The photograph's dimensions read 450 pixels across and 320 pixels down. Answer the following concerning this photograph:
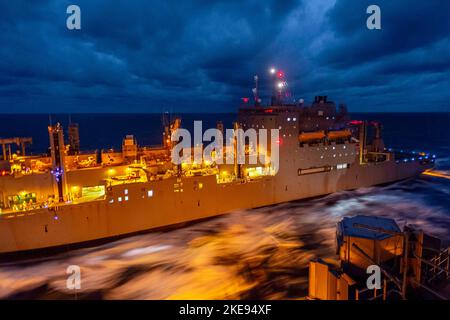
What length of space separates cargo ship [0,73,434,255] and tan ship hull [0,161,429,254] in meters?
0.05

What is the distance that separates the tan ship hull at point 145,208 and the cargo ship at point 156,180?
0.16ft

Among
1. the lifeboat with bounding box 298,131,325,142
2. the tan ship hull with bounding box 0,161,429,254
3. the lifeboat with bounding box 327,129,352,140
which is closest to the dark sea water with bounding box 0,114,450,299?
the tan ship hull with bounding box 0,161,429,254

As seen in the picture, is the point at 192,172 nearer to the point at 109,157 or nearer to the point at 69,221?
the point at 109,157

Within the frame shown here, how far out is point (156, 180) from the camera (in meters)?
18.8

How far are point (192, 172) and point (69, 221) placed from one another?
7.63 metres

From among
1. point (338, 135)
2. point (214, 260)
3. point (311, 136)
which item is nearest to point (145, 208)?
point (214, 260)

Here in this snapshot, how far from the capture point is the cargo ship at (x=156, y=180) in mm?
16792

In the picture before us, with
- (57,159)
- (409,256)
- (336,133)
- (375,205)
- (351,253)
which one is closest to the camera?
(409,256)

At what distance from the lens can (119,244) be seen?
1789 cm

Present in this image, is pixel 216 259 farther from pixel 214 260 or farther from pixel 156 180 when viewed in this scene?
pixel 156 180

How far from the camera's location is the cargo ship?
16792 mm

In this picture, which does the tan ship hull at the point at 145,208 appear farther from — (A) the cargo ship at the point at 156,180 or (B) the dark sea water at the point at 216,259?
(B) the dark sea water at the point at 216,259

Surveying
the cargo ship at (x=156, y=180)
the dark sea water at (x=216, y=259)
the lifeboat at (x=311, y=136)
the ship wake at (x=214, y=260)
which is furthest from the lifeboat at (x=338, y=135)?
the ship wake at (x=214, y=260)
